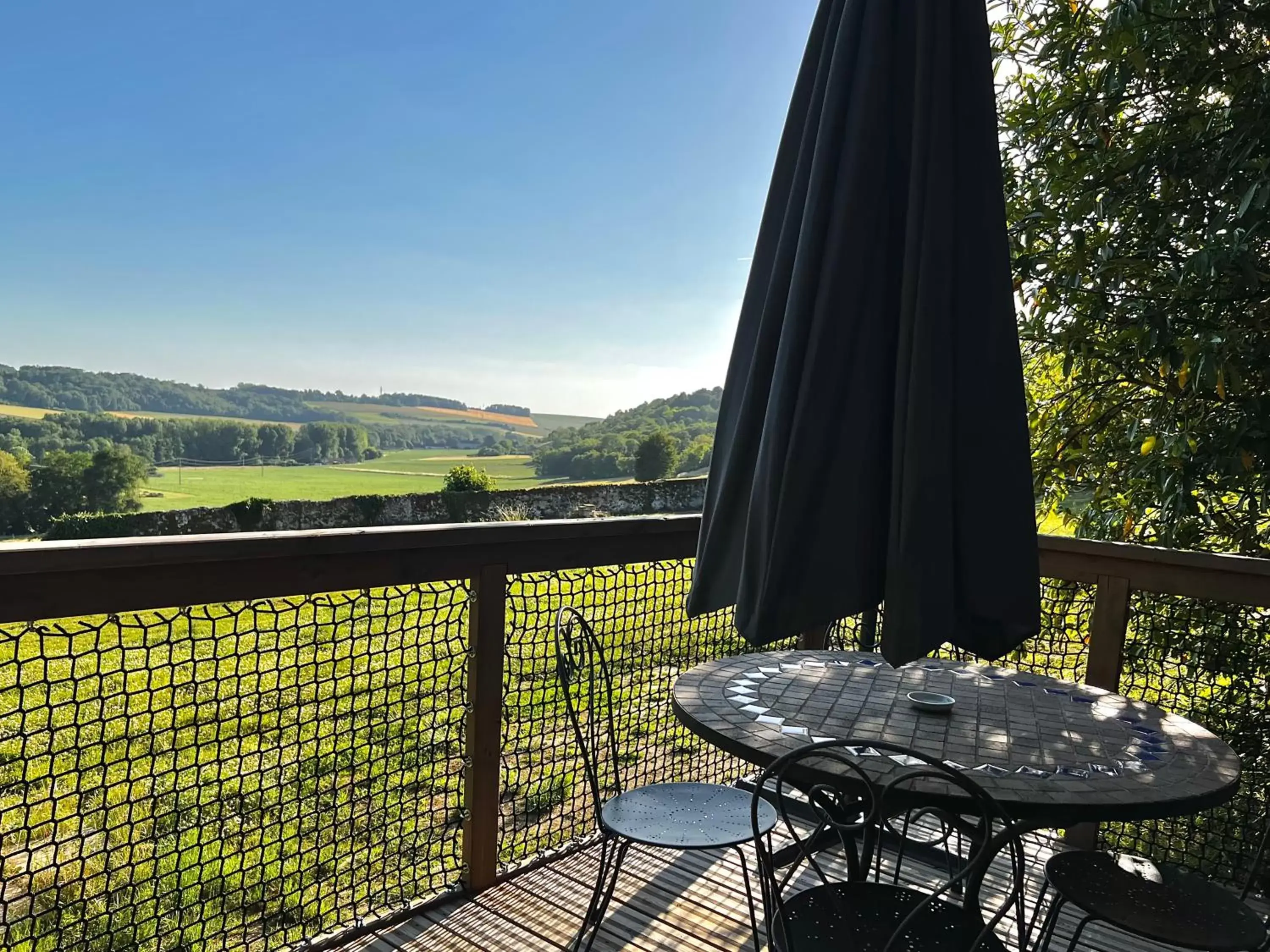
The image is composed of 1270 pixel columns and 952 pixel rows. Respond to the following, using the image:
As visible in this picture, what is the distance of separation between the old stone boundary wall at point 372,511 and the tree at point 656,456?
2.49m

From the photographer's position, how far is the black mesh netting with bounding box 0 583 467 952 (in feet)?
5.85

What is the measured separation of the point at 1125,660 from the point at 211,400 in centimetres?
→ 3363

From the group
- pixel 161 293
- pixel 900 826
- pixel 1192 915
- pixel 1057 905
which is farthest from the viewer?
pixel 161 293

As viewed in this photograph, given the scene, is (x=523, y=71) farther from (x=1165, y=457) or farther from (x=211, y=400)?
(x=1165, y=457)

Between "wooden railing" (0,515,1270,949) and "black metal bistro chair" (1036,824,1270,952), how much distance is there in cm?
79

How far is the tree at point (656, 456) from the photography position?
54.6 ft

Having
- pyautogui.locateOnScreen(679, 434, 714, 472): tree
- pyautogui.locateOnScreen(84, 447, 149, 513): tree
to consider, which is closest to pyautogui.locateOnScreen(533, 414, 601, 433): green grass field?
pyautogui.locateOnScreen(84, 447, 149, 513): tree

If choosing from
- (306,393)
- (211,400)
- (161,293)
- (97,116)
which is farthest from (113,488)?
(161,293)

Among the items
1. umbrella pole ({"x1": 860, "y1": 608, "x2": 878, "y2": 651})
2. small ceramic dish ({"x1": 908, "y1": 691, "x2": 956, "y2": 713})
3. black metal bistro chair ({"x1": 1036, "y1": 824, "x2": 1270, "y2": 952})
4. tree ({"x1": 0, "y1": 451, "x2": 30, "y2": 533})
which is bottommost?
tree ({"x1": 0, "y1": 451, "x2": 30, "y2": 533})

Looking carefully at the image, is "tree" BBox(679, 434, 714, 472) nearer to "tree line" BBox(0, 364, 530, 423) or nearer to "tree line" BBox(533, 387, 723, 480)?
"tree line" BBox(533, 387, 723, 480)

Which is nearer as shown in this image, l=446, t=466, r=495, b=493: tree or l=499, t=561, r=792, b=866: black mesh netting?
l=499, t=561, r=792, b=866: black mesh netting

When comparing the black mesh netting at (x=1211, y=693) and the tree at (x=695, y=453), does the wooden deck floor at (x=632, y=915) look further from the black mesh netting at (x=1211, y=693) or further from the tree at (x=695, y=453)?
the tree at (x=695, y=453)

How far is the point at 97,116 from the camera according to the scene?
39.2 m

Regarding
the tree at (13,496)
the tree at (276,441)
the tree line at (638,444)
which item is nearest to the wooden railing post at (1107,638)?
the tree line at (638,444)
